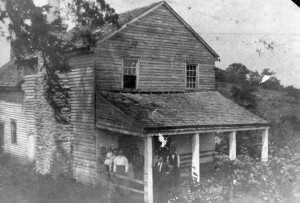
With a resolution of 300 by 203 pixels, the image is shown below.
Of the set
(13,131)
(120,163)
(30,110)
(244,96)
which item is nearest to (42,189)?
(120,163)

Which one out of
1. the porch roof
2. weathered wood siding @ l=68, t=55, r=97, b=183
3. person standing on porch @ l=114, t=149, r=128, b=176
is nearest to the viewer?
the porch roof

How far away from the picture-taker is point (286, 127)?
21203 mm

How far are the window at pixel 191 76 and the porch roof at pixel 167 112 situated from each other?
2.72 ft

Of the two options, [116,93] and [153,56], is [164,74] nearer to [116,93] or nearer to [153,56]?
[153,56]

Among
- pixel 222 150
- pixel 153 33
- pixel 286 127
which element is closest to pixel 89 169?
pixel 153 33

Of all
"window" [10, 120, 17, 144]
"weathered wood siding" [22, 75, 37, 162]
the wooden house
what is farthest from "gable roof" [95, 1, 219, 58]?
"window" [10, 120, 17, 144]

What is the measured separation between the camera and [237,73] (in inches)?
1313

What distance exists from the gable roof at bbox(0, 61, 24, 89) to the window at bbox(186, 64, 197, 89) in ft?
30.1

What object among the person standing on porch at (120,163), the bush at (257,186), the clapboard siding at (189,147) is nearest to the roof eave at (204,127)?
the person standing on porch at (120,163)

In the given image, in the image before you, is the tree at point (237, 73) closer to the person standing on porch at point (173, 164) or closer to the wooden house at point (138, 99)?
the wooden house at point (138, 99)

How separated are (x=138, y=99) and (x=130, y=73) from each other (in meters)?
1.80

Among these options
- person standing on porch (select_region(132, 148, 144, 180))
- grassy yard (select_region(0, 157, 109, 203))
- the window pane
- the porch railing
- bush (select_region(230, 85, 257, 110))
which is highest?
the window pane

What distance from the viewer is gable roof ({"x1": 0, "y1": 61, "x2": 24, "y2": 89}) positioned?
21.0m

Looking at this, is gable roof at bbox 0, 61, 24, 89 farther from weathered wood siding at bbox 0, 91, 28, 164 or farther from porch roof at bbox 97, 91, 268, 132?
porch roof at bbox 97, 91, 268, 132
